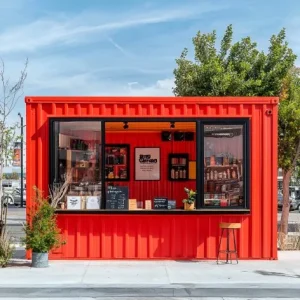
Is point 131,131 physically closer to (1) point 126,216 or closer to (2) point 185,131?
(2) point 185,131

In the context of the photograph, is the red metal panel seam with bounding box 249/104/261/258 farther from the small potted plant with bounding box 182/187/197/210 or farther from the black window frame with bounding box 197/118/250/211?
the small potted plant with bounding box 182/187/197/210

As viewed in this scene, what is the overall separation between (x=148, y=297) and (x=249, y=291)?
1545 mm

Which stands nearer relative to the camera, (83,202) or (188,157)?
(83,202)

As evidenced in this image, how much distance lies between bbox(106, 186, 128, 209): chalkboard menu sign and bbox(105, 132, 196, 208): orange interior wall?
2158mm

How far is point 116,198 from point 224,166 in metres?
2.20

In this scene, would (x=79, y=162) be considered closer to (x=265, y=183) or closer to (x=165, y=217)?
(x=165, y=217)

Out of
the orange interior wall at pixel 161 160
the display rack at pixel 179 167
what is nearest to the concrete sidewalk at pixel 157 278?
the orange interior wall at pixel 161 160

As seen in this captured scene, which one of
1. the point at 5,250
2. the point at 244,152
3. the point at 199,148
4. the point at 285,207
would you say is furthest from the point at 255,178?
the point at 285,207

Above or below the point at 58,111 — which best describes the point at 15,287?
below

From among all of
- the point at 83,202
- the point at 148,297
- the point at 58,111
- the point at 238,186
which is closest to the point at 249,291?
the point at 148,297

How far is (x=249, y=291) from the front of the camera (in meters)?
8.72

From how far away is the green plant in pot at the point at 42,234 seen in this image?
10.2 m

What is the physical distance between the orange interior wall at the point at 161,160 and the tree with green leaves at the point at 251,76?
11.5 ft

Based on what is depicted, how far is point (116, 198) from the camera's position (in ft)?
37.0
